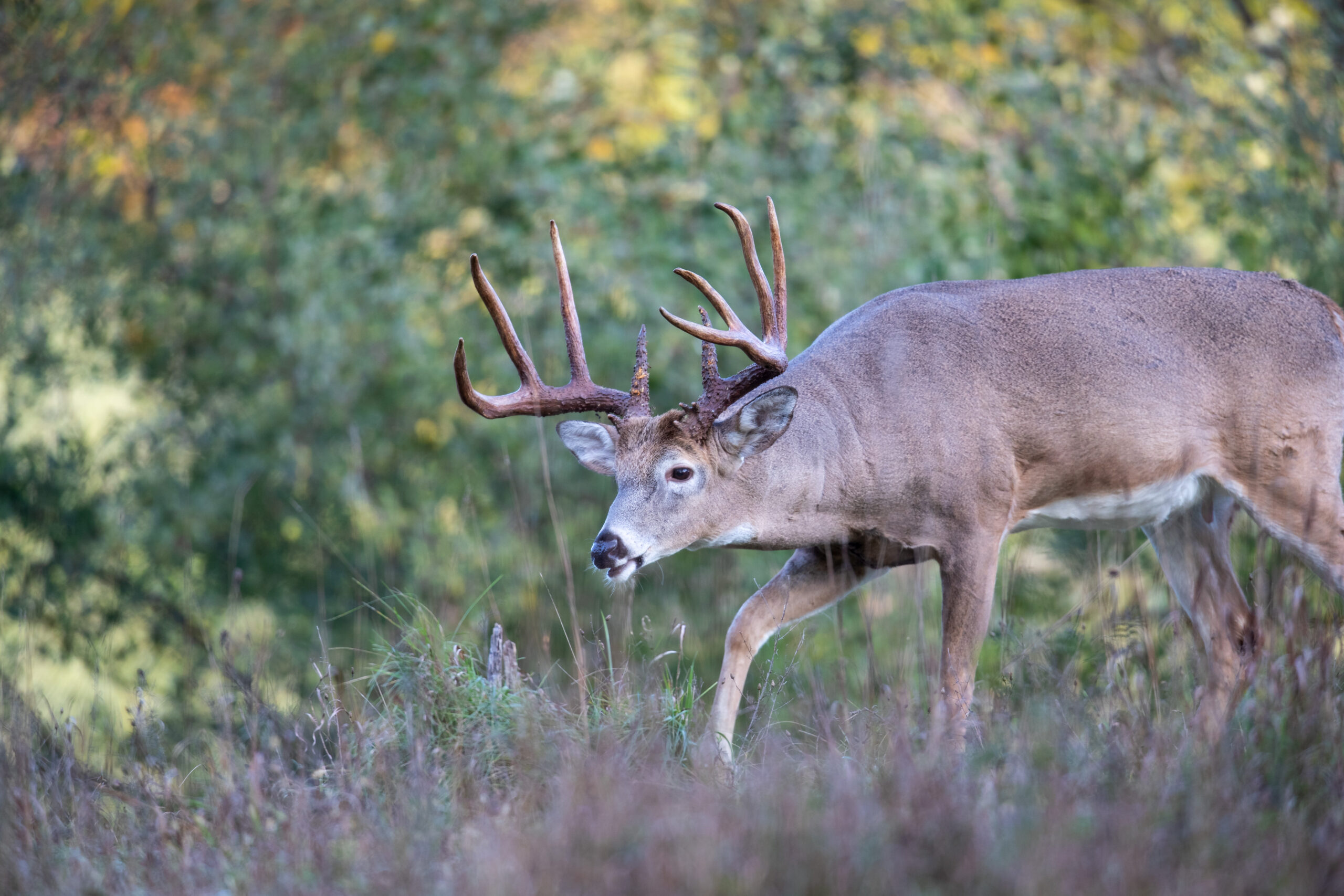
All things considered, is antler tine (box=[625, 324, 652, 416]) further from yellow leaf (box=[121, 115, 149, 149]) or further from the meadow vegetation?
yellow leaf (box=[121, 115, 149, 149])

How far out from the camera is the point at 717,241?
9.96 metres

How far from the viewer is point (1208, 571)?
5.00 meters

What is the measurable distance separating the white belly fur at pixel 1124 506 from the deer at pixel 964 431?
0.03ft

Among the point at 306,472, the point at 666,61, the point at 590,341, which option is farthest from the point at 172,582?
the point at 666,61

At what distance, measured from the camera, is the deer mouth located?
4805 mm

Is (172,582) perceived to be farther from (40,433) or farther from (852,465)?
(852,465)

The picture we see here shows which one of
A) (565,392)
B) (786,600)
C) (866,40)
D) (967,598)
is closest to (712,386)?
(565,392)

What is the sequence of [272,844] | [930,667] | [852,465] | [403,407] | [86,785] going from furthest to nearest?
[403,407] → [852,465] → [86,785] → [930,667] → [272,844]

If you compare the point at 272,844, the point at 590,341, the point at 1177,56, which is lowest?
the point at 590,341

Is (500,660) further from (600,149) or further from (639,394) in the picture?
(600,149)

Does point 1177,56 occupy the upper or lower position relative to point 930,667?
upper

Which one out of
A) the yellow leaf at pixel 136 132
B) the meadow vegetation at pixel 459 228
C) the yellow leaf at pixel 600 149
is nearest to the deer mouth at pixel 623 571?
the meadow vegetation at pixel 459 228

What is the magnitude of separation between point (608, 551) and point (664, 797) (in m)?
1.62

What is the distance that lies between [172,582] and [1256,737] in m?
8.29
